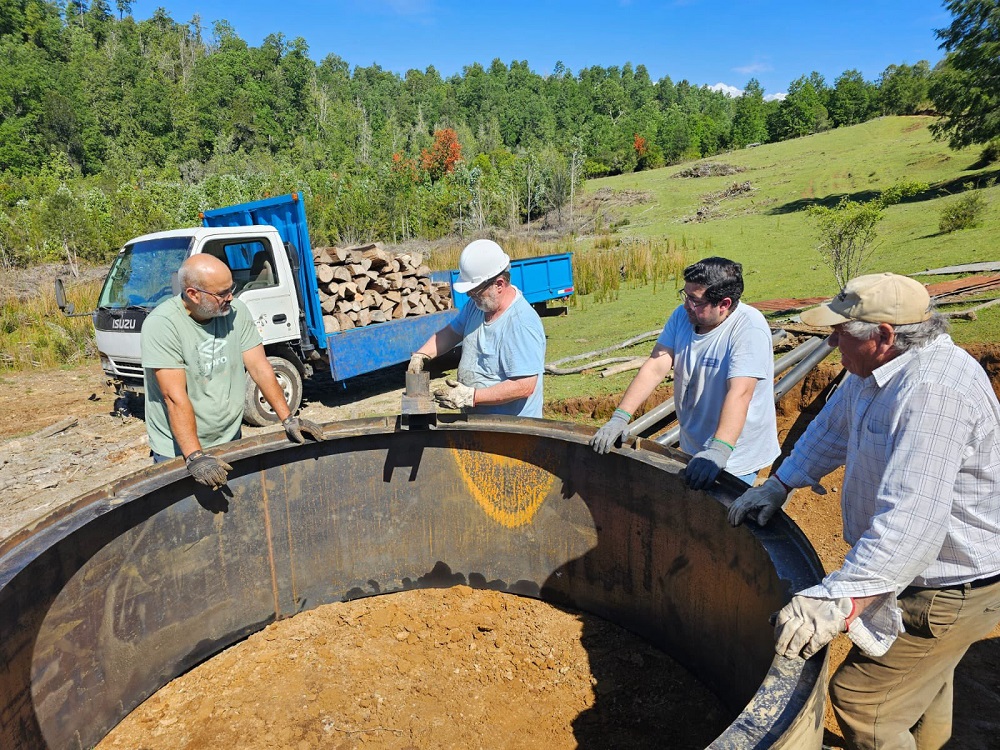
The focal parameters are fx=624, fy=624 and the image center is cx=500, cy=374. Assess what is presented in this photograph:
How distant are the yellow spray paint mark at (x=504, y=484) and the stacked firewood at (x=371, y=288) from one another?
486cm

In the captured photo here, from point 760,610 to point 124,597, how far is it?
2734mm

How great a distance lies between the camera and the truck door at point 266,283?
696cm

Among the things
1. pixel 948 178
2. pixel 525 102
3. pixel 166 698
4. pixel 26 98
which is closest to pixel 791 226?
pixel 948 178

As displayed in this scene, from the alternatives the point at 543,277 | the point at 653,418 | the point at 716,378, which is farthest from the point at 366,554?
the point at 543,277

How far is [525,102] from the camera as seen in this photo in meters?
82.2

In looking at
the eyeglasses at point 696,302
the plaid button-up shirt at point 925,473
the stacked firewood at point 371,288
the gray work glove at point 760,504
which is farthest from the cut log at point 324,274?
the plaid button-up shirt at point 925,473

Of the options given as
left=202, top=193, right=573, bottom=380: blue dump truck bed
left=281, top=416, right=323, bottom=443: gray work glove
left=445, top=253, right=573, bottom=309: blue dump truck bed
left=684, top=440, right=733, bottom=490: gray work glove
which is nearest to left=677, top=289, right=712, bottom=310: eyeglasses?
left=684, top=440, right=733, bottom=490: gray work glove

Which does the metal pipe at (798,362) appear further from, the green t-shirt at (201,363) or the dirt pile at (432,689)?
the green t-shirt at (201,363)

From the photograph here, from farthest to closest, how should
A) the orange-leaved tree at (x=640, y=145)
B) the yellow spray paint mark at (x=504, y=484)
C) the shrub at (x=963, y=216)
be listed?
the orange-leaved tree at (x=640, y=145) < the shrub at (x=963, y=216) < the yellow spray paint mark at (x=504, y=484)

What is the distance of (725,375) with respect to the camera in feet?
9.12

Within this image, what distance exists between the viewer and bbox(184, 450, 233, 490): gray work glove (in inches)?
114

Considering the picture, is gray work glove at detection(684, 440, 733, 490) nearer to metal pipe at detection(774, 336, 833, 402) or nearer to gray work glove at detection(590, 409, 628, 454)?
gray work glove at detection(590, 409, 628, 454)

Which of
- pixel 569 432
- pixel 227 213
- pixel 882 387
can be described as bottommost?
pixel 569 432

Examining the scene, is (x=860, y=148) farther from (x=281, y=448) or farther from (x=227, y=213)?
(x=281, y=448)
